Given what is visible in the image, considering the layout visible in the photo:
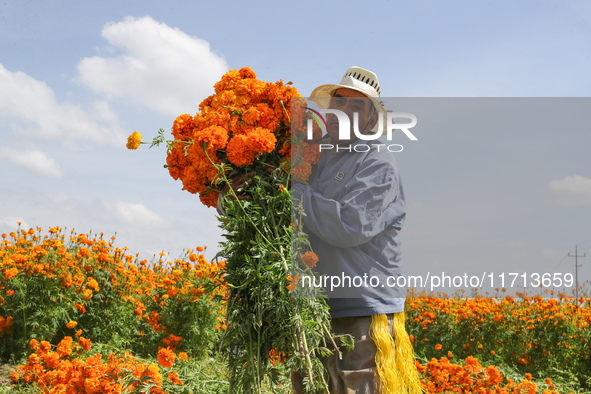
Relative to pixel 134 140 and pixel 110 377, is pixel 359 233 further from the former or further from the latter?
pixel 110 377

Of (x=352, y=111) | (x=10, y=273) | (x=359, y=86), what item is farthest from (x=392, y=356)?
(x=10, y=273)

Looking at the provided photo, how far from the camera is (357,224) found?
2234 millimetres

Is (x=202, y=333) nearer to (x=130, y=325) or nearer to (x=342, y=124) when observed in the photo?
(x=130, y=325)

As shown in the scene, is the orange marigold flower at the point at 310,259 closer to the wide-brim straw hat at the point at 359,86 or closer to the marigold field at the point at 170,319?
the wide-brim straw hat at the point at 359,86

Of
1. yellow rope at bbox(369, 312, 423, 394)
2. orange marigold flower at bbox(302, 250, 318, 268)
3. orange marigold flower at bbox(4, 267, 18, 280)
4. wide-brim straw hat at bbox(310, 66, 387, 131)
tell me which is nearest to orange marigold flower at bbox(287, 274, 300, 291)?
orange marigold flower at bbox(302, 250, 318, 268)

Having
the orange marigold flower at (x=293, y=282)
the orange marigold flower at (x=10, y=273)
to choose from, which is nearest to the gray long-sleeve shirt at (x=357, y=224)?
the orange marigold flower at (x=293, y=282)

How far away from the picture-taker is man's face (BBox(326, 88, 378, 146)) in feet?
8.04

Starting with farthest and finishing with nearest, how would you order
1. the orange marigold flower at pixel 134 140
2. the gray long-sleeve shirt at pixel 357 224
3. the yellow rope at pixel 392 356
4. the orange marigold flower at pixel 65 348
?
the orange marigold flower at pixel 65 348, the orange marigold flower at pixel 134 140, the yellow rope at pixel 392 356, the gray long-sleeve shirt at pixel 357 224

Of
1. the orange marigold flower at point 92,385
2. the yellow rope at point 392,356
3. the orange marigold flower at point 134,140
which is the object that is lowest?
the orange marigold flower at point 92,385

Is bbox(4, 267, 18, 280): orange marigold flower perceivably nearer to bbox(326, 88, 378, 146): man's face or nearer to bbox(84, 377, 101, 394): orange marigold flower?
bbox(84, 377, 101, 394): orange marigold flower

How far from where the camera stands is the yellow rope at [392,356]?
237 centimetres

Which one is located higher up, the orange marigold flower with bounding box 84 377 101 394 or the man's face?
the man's face

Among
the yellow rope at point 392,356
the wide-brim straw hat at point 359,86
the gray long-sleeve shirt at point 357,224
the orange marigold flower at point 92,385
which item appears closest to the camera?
the gray long-sleeve shirt at point 357,224

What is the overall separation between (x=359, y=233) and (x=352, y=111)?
0.63 metres
